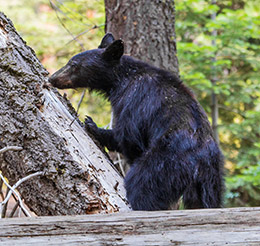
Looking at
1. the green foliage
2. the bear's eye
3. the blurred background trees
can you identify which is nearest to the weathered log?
the bear's eye

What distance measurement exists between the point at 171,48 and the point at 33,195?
8.81 feet

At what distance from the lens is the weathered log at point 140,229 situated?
1546mm

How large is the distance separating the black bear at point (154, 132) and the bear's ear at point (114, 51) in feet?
0.04

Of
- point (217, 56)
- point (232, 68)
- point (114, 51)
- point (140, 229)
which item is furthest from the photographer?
point (232, 68)

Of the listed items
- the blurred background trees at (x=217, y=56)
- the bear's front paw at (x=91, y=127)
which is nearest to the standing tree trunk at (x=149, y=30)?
the bear's front paw at (x=91, y=127)

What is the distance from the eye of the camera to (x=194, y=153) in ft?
8.68

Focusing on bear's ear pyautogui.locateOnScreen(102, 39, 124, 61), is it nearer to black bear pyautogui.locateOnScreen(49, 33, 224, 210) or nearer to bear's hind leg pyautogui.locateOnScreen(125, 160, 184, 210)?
black bear pyautogui.locateOnScreen(49, 33, 224, 210)

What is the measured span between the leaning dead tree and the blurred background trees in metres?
3.68

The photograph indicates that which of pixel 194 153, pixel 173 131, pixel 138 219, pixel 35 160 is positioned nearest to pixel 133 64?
pixel 173 131

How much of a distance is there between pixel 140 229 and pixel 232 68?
9671 mm

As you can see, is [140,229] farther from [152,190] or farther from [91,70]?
[91,70]

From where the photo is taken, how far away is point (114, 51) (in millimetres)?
3299

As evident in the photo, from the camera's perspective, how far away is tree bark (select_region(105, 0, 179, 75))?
4.23 meters

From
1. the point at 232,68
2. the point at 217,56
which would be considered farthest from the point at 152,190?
the point at 232,68
